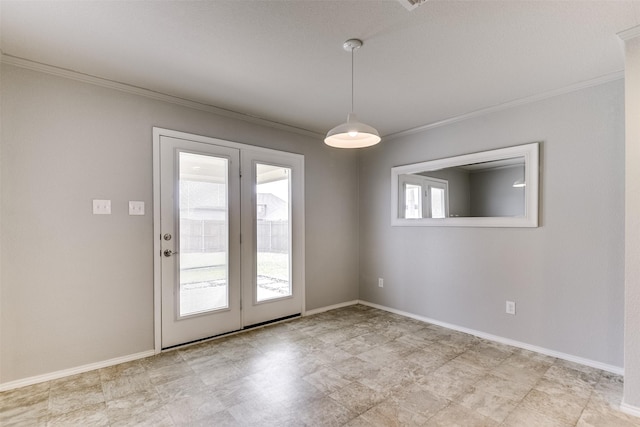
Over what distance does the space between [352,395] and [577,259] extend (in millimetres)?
2360

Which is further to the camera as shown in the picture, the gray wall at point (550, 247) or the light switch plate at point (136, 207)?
the light switch plate at point (136, 207)

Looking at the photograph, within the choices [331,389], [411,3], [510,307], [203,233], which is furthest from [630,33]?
[203,233]

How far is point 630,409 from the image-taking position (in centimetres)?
211

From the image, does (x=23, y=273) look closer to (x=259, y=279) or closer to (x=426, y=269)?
(x=259, y=279)

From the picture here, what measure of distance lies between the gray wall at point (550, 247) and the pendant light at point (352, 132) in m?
1.77

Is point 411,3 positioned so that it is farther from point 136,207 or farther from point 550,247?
point 136,207

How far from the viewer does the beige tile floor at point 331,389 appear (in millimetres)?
2074

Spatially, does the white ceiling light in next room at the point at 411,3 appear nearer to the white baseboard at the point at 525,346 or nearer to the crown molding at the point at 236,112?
the crown molding at the point at 236,112

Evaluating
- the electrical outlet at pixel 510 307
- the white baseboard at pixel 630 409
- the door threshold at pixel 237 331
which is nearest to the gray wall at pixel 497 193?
the electrical outlet at pixel 510 307

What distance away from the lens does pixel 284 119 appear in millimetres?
3869

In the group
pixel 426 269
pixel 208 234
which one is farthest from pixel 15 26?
pixel 426 269

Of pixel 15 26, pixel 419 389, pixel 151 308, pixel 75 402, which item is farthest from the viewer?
pixel 151 308

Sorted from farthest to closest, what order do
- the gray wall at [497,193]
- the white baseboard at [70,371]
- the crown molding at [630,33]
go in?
the gray wall at [497,193], the white baseboard at [70,371], the crown molding at [630,33]

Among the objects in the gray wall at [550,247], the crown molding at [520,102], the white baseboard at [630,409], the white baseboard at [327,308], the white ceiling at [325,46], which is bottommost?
the white baseboard at [327,308]
